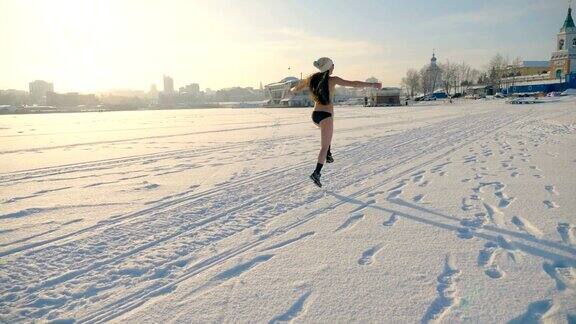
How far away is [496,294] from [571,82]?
105319mm

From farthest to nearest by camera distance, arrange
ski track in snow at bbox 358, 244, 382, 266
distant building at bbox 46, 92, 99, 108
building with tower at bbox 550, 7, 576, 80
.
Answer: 1. distant building at bbox 46, 92, 99, 108
2. building with tower at bbox 550, 7, 576, 80
3. ski track in snow at bbox 358, 244, 382, 266

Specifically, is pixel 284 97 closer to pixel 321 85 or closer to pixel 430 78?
pixel 430 78

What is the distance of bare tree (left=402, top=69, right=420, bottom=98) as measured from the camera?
4806 inches

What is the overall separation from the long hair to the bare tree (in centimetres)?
12179

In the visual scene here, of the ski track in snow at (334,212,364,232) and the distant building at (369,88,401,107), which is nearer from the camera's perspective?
the ski track in snow at (334,212,364,232)

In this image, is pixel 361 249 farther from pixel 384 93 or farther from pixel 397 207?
pixel 384 93

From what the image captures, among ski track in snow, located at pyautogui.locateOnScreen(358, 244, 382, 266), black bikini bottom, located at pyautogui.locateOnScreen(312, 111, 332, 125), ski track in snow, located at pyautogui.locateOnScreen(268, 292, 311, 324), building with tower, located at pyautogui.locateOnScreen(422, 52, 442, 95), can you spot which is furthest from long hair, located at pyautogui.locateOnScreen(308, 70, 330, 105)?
building with tower, located at pyautogui.locateOnScreen(422, 52, 442, 95)

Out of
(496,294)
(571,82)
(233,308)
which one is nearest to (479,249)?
(496,294)

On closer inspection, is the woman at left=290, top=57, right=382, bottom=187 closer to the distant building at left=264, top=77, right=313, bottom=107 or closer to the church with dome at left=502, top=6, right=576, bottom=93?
the distant building at left=264, top=77, right=313, bottom=107

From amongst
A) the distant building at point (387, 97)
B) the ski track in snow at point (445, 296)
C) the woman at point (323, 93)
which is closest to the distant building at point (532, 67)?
the distant building at point (387, 97)

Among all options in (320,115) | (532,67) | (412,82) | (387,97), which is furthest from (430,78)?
(320,115)

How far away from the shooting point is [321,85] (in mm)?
6184

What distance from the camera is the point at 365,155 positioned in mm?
9477

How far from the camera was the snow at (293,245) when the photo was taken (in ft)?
8.70
